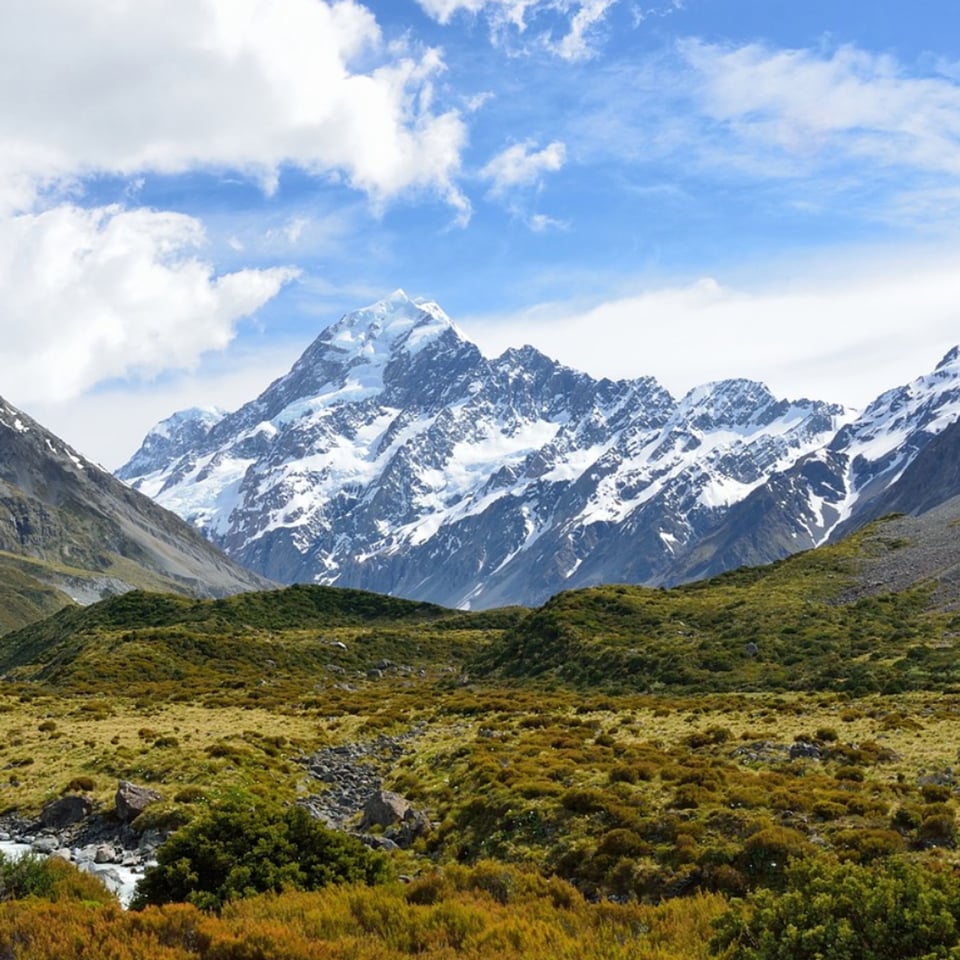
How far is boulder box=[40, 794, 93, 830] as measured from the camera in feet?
96.6

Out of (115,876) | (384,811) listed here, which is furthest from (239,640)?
(115,876)

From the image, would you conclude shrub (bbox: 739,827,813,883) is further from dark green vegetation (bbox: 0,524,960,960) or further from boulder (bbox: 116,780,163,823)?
boulder (bbox: 116,780,163,823)

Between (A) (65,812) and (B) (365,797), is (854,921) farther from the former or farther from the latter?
(A) (65,812)

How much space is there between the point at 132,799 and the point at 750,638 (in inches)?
2246

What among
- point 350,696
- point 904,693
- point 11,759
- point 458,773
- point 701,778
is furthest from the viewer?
point 350,696

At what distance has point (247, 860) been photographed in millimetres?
19562

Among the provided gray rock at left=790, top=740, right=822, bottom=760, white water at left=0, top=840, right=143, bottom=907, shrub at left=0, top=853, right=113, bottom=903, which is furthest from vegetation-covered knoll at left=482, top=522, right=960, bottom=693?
shrub at left=0, top=853, right=113, bottom=903

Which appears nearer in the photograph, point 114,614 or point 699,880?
point 699,880

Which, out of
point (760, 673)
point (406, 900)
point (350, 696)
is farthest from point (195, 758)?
point (760, 673)

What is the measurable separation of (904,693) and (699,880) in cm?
3498

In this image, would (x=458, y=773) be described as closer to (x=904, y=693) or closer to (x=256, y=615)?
(x=904, y=693)

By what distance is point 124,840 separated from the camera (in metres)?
27.5

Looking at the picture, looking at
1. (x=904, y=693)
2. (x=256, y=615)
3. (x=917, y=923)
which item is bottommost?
(x=904, y=693)

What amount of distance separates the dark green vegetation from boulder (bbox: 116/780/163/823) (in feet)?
2.27
